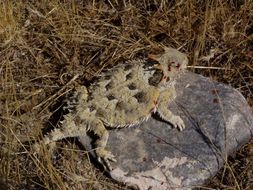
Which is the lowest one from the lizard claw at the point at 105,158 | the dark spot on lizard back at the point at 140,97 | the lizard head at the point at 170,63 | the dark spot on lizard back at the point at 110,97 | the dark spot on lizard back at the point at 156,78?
the lizard claw at the point at 105,158

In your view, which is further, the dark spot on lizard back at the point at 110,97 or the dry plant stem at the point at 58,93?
the dry plant stem at the point at 58,93

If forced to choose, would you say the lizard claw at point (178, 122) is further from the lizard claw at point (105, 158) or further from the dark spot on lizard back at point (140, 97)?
the lizard claw at point (105, 158)

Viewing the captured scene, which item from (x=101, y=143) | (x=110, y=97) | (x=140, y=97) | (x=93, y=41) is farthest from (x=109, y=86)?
(x=93, y=41)

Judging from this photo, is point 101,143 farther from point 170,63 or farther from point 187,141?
point 170,63

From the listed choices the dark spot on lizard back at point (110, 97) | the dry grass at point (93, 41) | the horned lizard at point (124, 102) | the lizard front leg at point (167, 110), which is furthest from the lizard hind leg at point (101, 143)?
the lizard front leg at point (167, 110)

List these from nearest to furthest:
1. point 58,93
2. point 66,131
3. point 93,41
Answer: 1. point 66,131
2. point 58,93
3. point 93,41

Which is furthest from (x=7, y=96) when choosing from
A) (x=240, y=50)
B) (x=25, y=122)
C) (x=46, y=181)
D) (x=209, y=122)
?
(x=240, y=50)
